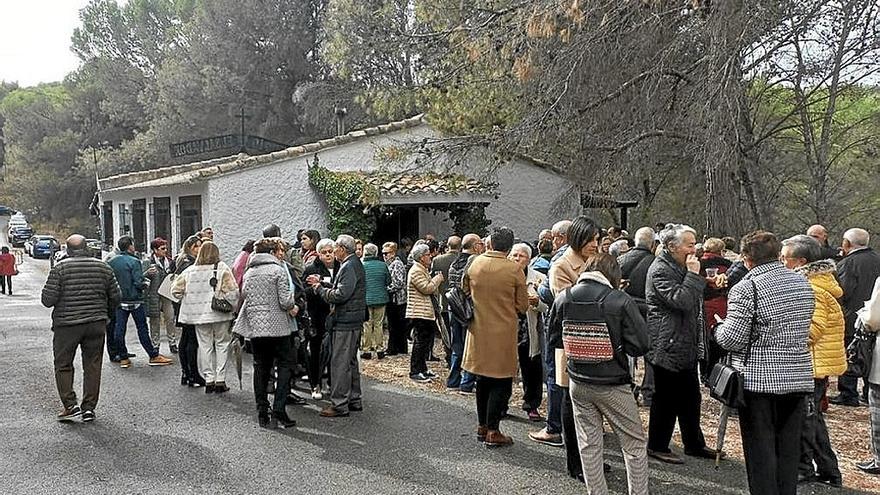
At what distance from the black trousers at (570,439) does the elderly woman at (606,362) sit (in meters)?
0.50

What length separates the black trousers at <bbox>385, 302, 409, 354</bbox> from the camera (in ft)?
34.1

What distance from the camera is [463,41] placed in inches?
410

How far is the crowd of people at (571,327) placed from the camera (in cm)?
428

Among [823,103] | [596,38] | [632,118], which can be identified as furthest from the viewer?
[823,103]

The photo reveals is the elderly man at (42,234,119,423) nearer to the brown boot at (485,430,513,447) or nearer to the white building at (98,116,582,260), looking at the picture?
the brown boot at (485,430,513,447)

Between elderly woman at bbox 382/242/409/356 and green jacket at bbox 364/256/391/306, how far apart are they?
1.45ft

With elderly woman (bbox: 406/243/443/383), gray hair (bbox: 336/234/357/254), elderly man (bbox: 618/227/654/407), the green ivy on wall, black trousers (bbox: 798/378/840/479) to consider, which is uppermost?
the green ivy on wall

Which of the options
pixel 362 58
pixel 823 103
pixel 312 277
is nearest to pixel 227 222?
pixel 312 277

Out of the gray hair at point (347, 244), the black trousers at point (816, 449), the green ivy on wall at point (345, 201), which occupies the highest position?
the green ivy on wall at point (345, 201)

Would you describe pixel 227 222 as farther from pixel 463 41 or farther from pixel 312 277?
pixel 312 277

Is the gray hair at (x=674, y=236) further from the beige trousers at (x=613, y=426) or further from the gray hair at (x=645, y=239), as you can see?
the beige trousers at (x=613, y=426)

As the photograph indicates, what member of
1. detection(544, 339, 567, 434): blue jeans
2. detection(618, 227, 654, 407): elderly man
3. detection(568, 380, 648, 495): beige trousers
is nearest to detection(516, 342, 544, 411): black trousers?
detection(544, 339, 567, 434): blue jeans

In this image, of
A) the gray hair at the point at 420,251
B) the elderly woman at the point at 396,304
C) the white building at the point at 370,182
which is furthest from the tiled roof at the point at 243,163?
the gray hair at the point at 420,251

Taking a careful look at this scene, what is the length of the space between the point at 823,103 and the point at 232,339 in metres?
13.0
